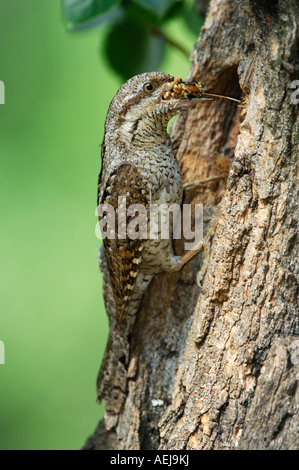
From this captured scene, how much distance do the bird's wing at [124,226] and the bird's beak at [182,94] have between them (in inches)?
16.8

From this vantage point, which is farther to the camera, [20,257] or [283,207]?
[20,257]

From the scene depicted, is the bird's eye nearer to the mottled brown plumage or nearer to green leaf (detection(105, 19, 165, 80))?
the mottled brown plumage

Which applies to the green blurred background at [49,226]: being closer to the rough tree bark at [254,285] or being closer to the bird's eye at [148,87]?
the bird's eye at [148,87]

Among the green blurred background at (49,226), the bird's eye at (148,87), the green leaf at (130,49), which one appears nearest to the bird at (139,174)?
the bird's eye at (148,87)

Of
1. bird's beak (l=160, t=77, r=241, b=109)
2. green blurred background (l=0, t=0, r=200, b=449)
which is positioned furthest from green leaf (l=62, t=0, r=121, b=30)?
green blurred background (l=0, t=0, r=200, b=449)

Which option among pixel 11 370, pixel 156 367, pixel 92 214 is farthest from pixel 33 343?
pixel 156 367

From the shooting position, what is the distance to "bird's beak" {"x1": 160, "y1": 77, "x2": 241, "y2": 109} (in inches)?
101

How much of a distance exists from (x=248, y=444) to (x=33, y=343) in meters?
3.75

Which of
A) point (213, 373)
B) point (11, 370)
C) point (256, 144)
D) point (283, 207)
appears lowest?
point (11, 370)

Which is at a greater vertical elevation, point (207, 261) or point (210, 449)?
point (207, 261)

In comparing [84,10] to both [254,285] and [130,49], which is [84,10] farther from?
[254,285]

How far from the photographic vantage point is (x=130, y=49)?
369 cm

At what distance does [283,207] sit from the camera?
2.30 metres
